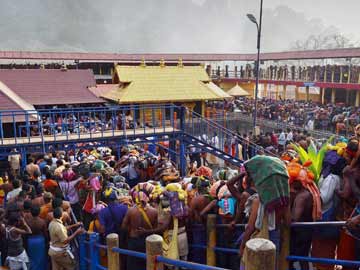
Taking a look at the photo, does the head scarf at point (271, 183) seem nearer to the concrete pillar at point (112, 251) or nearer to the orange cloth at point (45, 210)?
the concrete pillar at point (112, 251)

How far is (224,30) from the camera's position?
19800 centimetres

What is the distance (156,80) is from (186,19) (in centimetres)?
17947

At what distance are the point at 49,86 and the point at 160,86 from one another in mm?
6038

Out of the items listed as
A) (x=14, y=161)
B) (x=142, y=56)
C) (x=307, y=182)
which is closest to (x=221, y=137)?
(x=14, y=161)

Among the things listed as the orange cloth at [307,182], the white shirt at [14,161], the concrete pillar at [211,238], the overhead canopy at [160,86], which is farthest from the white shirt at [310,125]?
the orange cloth at [307,182]

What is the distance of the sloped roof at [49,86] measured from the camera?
65.2 feet

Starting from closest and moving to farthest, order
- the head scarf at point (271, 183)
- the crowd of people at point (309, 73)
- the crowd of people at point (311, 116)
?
the head scarf at point (271, 183) < the crowd of people at point (311, 116) < the crowd of people at point (309, 73)

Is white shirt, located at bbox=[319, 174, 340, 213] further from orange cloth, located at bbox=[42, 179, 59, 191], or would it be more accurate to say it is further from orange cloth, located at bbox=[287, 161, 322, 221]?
orange cloth, located at bbox=[42, 179, 59, 191]

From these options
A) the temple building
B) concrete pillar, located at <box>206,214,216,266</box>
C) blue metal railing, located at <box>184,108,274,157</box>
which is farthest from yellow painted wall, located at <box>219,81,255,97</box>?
concrete pillar, located at <box>206,214,216,266</box>

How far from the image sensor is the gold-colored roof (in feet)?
64.6

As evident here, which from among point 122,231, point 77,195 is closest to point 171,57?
point 77,195

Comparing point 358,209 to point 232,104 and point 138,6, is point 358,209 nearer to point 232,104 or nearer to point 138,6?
point 232,104

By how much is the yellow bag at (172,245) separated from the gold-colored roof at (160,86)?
14.7 metres

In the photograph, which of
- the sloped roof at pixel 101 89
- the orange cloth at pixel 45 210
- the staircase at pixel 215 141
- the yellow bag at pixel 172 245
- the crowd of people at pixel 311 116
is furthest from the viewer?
the sloped roof at pixel 101 89
